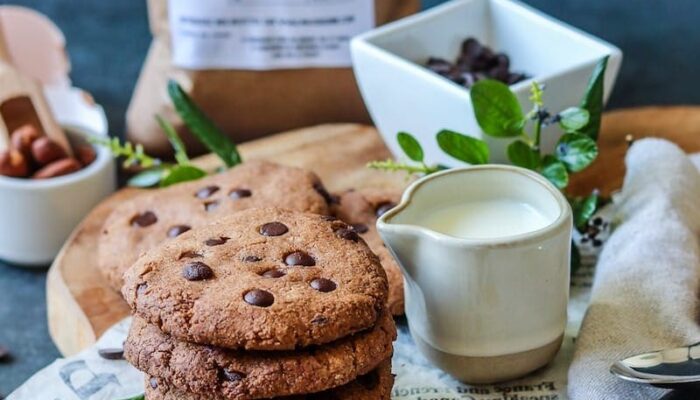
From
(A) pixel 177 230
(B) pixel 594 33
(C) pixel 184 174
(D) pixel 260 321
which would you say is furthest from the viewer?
(B) pixel 594 33

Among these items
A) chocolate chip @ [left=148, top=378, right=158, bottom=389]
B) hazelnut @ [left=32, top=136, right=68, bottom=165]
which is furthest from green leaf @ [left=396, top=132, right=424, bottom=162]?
hazelnut @ [left=32, top=136, right=68, bottom=165]

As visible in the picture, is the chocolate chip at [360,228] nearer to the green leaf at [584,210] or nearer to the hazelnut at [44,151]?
the green leaf at [584,210]

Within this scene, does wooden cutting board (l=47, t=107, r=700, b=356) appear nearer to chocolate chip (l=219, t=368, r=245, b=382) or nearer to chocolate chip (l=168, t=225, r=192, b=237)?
chocolate chip (l=168, t=225, r=192, b=237)

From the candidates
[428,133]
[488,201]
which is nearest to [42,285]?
[428,133]

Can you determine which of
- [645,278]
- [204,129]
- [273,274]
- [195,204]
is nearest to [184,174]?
[204,129]

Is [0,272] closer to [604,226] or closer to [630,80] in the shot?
[604,226]

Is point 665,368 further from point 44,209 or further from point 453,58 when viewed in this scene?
point 44,209

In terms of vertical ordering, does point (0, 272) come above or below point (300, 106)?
below
